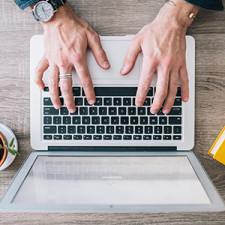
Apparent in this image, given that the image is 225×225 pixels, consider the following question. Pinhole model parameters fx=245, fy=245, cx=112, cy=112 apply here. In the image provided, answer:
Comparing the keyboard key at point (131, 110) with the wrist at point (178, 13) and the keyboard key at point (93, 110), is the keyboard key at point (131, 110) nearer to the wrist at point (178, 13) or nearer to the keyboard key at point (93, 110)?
the keyboard key at point (93, 110)

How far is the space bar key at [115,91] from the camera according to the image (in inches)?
26.6

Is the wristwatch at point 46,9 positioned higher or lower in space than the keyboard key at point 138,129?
higher

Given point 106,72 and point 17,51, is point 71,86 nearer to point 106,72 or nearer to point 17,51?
point 106,72

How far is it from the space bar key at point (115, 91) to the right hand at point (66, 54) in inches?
1.0

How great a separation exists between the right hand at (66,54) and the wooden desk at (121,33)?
64 mm

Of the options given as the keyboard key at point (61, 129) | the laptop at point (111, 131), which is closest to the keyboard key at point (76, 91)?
the laptop at point (111, 131)

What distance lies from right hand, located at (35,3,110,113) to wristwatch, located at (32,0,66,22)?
0.04ft

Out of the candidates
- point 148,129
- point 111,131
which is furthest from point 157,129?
point 111,131

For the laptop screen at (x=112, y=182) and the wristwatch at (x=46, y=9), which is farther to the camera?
the wristwatch at (x=46, y=9)

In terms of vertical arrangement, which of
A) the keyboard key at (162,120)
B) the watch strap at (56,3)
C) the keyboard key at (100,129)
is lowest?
the keyboard key at (100,129)

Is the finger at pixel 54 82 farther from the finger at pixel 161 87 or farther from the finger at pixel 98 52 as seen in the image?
the finger at pixel 161 87

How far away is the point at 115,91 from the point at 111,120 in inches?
3.2

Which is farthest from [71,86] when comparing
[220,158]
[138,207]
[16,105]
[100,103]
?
[220,158]

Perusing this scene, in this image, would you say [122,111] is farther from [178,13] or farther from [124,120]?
[178,13]
